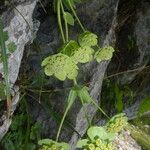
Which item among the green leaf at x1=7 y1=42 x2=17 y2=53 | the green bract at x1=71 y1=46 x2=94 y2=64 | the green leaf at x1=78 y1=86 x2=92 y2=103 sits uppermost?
the green bract at x1=71 y1=46 x2=94 y2=64

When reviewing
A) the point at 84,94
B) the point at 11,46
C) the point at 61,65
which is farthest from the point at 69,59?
the point at 11,46

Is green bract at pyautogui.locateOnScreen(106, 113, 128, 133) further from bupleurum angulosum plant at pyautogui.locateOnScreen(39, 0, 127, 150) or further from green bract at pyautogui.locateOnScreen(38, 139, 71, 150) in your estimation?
green bract at pyautogui.locateOnScreen(38, 139, 71, 150)

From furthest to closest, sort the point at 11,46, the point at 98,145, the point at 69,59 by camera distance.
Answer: the point at 11,46 → the point at 69,59 → the point at 98,145

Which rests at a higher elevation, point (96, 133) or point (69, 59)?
point (69, 59)

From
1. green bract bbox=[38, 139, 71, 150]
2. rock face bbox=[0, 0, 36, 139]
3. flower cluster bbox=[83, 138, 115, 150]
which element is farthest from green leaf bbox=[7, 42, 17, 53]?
flower cluster bbox=[83, 138, 115, 150]

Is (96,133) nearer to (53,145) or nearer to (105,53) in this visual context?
(53,145)

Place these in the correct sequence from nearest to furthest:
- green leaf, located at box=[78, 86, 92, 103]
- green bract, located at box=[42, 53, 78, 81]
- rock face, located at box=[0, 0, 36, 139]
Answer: green bract, located at box=[42, 53, 78, 81] < green leaf, located at box=[78, 86, 92, 103] < rock face, located at box=[0, 0, 36, 139]

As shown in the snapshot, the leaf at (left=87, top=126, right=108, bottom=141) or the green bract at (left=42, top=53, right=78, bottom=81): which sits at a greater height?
the green bract at (left=42, top=53, right=78, bottom=81)

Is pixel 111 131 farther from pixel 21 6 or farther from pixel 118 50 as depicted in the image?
pixel 118 50

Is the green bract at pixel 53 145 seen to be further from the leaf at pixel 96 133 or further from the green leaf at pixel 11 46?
the green leaf at pixel 11 46

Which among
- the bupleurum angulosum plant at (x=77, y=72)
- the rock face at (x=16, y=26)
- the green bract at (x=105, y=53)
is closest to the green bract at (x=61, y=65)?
the bupleurum angulosum plant at (x=77, y=72)

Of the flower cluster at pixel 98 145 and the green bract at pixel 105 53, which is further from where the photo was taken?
the green bract at pixel 105 53

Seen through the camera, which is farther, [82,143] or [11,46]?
[11,46]
